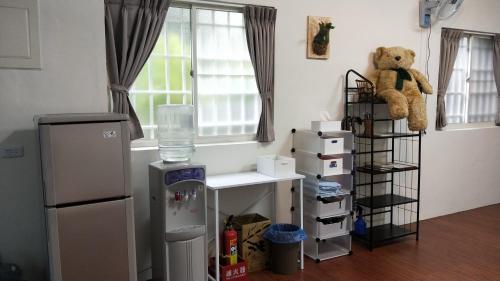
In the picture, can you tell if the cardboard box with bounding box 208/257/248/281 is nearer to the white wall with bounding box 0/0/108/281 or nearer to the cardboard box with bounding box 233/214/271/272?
the cardboard box with bounding box 233/214/271/272

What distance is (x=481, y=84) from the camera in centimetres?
546

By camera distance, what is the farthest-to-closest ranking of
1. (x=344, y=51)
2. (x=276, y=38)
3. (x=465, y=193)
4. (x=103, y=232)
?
(x=465, y=193) → (x=344, y=51) → (x=276, y=38) → (x=103, y=232)

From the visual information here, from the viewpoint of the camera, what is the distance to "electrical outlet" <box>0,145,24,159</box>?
2.43 m

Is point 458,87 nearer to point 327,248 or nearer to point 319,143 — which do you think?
point 319,143

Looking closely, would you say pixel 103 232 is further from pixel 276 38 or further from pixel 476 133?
pixel 476 133

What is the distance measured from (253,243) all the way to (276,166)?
712 millimetres

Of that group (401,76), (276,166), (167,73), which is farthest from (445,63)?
(167,73)

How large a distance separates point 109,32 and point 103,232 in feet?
4.89

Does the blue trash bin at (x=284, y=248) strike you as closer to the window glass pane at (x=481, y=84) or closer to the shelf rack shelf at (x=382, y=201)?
the shelf rack shelf at (x=382, y=201)

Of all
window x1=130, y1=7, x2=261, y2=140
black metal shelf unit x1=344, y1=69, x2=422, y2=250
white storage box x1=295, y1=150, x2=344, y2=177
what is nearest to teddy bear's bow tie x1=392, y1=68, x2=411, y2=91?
black metal shelf unit x1=344, y1=69, x2=422, y2=250

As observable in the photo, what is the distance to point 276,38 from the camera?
12.1 feet

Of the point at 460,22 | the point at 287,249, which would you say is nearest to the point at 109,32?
the point at 287,249

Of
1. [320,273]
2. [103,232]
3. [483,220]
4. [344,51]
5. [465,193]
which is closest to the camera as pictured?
[103,232]

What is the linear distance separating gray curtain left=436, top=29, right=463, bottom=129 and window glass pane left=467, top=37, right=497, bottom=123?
583 millimetres
